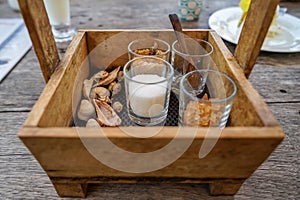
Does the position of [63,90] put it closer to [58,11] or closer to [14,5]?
[58,11]

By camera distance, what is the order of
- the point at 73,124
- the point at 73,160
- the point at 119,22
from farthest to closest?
1. the point at 119,22
2. the point at 73,124
3. the point at 73,160

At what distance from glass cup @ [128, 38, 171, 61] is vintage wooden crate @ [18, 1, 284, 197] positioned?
0.11m

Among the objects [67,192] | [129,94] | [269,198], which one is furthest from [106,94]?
[269,198]

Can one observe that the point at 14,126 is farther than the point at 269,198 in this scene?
Yes

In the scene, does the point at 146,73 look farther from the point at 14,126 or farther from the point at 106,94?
the point at 14,126

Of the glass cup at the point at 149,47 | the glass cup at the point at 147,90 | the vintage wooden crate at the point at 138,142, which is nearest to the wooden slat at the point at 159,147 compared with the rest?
the vintage wooden crate at the point at 138,142

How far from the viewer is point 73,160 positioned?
0.93 ft

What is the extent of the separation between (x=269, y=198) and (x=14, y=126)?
0.43 m

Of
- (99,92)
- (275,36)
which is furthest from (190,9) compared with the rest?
(99,92)

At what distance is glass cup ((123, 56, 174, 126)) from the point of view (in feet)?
1.22

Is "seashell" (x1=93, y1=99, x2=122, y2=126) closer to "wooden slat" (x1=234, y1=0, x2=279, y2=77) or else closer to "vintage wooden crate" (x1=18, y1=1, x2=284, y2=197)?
"vintage wooden crate" (x1=18, y1=1, x2=284, y2=197)

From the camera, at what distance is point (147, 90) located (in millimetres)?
373

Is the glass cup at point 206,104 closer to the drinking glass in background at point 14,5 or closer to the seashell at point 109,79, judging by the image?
the seashell at point 109,79

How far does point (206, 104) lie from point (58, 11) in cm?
58
